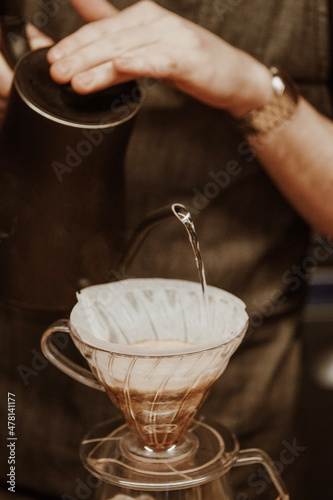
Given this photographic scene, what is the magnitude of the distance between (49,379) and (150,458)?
49 cm

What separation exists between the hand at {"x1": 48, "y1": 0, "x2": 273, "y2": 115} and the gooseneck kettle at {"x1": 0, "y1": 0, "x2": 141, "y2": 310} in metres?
0.02

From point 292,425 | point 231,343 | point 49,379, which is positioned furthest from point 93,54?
point 292,425

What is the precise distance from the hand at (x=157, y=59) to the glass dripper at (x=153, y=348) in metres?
0.20

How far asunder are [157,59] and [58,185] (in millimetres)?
173

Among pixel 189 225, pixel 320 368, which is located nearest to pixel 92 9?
pixel 189 225

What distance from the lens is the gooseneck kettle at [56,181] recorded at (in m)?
0.63

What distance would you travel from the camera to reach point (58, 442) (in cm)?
106

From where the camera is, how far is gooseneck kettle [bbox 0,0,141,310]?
2.06ft

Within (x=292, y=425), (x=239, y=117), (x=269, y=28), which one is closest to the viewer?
(x=239, y=117)

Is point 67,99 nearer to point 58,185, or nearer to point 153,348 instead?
point 58,185

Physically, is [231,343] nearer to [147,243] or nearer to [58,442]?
[147,243]

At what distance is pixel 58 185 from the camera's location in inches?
25.7

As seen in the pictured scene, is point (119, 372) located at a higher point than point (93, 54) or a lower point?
lower

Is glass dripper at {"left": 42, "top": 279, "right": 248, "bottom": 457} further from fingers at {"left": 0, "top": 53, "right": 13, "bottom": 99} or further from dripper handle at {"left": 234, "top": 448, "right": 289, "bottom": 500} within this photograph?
fingers at {"left": 0, "top": 53, "right": 13, "bottom": 99}
